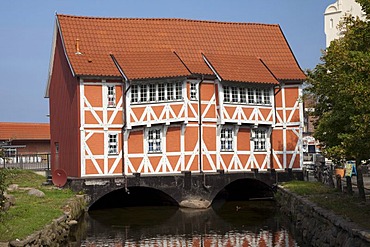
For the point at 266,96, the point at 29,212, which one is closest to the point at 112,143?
the point at 266,96

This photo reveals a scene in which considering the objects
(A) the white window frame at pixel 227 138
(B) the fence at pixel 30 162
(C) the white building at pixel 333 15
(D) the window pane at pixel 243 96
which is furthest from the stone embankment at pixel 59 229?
(C) the white building at pixel 333 15

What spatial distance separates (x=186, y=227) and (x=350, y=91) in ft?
38.0

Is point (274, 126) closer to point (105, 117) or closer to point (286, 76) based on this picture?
point (286, 76)

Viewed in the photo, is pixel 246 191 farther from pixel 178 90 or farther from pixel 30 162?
pixel 30 162

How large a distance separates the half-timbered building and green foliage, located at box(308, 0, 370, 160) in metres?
9.27

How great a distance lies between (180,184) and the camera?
110 feet

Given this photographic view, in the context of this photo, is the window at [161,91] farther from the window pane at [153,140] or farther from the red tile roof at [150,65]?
the window pane at [153,140]

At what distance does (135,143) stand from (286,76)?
9.66 metres

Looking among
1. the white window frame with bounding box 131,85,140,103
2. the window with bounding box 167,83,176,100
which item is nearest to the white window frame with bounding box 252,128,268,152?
the window with bounding box 167,83,176,100

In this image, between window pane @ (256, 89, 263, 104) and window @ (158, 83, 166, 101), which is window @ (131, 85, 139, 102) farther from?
window pane @ (256, 89, 263, 104)

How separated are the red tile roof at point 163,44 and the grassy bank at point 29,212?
21.4 feet

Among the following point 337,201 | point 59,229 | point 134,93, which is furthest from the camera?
point 134,93

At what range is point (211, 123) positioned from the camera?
35469 mm

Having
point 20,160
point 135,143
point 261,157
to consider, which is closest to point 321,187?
point 261,157
